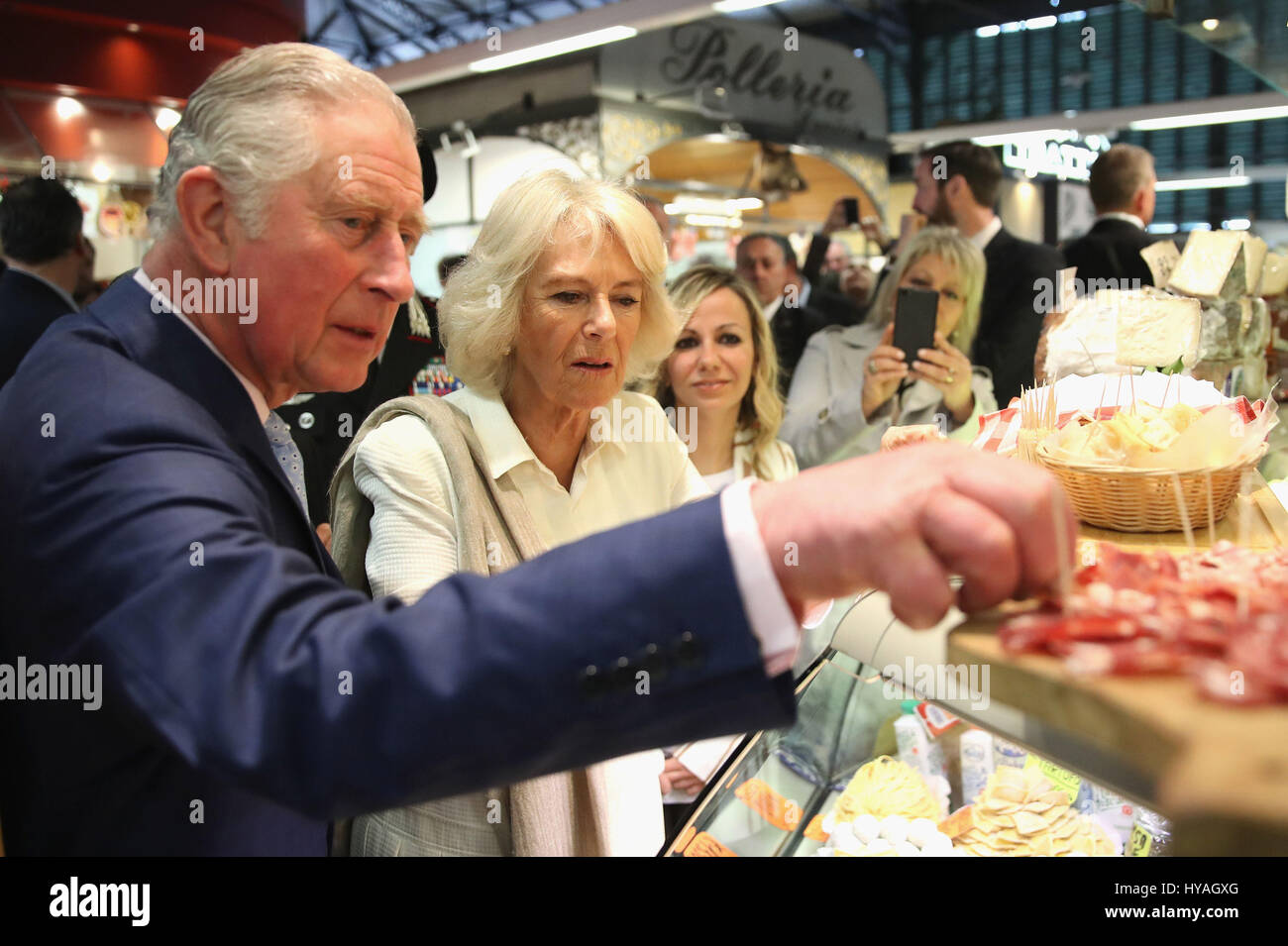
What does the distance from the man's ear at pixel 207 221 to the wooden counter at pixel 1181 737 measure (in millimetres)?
876

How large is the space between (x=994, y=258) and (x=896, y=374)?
4.66ft

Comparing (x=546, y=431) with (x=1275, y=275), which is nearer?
(x=546, y=431)

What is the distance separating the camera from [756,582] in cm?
66

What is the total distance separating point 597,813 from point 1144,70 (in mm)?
13180

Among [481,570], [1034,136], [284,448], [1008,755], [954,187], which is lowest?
[1008,755]

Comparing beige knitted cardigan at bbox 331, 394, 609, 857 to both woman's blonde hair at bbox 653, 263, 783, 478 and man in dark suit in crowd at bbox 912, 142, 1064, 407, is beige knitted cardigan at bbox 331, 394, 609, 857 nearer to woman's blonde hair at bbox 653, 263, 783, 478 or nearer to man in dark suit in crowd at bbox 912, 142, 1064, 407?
woman's blonde hair at bbox 653, 263, 783, 478

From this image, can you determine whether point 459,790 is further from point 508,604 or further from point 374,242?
point 374,242

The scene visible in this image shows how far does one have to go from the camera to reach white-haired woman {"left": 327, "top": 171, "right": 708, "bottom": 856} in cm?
181

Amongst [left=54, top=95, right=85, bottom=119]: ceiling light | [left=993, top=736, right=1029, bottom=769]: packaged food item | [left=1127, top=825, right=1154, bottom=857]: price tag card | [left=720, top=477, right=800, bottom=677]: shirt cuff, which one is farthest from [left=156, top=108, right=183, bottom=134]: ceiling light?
[left=720, top=477, right=800, bottom=677]: shirt cuff

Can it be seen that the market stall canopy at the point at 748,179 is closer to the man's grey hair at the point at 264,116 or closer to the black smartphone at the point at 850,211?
the black smartphone at the point at 850,211

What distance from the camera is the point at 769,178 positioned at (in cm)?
1087

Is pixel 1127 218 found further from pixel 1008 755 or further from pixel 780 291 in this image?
pixel 1008 755

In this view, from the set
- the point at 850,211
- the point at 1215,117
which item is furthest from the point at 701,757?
the point at 1215,117
